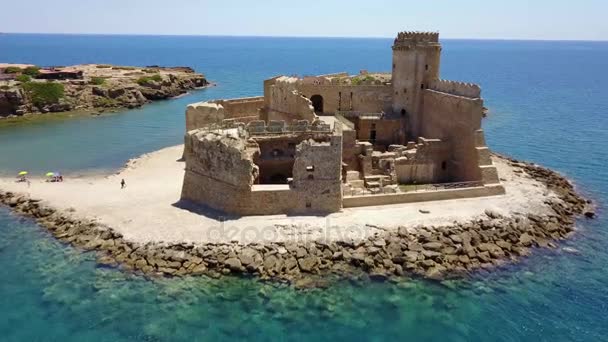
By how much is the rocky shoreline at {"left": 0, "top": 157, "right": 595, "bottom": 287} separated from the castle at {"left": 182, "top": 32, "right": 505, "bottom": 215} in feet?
12.5

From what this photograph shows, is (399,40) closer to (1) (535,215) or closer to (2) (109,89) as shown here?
(1) (535,215)

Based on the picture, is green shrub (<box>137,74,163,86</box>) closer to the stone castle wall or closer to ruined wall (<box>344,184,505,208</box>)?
the stone castle wall

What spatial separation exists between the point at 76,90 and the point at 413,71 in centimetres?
5591

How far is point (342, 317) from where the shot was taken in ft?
68.1

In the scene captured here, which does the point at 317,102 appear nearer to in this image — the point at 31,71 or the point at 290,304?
the point at 290,304

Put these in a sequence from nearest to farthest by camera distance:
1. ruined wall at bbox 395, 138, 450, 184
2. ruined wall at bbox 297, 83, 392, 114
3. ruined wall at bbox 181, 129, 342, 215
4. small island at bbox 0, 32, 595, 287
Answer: small island at bbox 0, 32, 595, 287 < ruined wall at bbox 181, 129, 342, 215 < ruined wall at bbox 395, 138, 450, 184 < ruined wall at bbox 297, 83, 392, 114

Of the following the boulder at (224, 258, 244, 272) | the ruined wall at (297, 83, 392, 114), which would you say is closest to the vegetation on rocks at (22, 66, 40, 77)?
the ruined wall at (297, 83, 392, 114)

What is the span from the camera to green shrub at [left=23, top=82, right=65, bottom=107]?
67.3 m

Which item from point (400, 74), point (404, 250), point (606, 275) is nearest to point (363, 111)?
point (400, 74)

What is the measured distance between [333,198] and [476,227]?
8.35 metres

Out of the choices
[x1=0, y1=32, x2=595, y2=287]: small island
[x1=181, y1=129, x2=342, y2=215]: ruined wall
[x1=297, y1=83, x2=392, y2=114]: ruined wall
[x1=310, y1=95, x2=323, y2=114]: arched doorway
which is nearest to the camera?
[x1=0, y1=32, x2=595, y2=287]: small island

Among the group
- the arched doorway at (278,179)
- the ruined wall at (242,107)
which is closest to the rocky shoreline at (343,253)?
the arched doorway at (278,179)

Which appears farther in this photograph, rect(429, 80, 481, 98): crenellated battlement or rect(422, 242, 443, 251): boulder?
rect(429, 80, 481, 98): crenellated battlement

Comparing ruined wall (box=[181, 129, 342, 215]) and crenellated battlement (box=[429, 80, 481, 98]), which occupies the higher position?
crenellated battlement (box=[429, 80, 481, 98])
